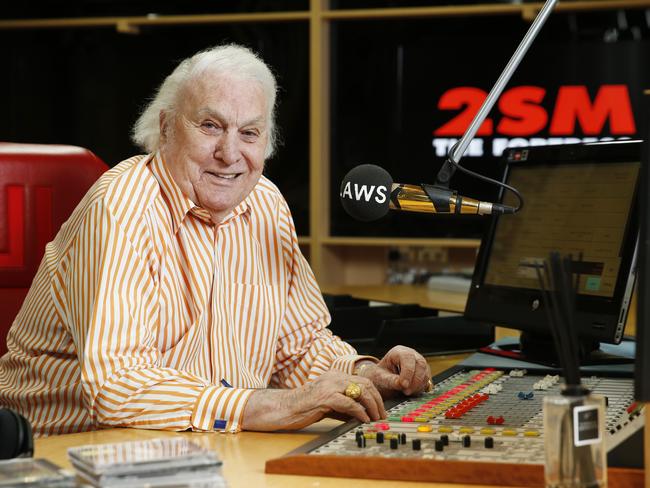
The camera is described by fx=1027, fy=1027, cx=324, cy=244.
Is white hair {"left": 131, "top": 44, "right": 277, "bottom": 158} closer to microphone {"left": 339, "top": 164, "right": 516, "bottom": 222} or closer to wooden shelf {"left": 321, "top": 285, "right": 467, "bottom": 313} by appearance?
microphone {"left": 339, "top": 164, "right": 516, "bottom": 222}

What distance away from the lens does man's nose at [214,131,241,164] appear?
1758mm

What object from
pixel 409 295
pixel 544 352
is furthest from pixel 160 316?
pixel 409 295

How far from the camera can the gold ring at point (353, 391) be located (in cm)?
138

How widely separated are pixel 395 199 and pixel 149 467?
0.71 meters

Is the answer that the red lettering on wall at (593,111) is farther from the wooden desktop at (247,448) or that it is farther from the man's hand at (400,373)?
the wooden desktop at (247,448)

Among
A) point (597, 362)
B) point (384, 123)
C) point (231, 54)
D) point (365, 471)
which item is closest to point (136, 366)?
point (365, 471)

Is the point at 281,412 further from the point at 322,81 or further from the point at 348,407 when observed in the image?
the point at 322,81

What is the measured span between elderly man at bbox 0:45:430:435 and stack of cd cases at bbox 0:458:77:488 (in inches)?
18.0

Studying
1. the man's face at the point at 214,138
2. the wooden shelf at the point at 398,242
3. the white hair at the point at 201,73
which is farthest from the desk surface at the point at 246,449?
the wooden shelf at the point at 398,242

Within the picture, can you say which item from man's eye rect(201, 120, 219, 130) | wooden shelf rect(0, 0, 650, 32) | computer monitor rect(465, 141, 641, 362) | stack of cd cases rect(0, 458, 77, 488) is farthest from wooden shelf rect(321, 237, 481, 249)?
stack of cd cases rect(0, 458, 77, 488)

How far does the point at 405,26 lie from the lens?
4.11 meters

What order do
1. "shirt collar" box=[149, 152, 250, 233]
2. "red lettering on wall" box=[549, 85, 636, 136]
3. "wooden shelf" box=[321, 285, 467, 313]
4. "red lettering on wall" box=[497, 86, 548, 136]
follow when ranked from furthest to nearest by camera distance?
"red lettering on wall" box=[497, 86, 548, 136]
"red lettering on wall" box=[549, 85, 636, 136]
"wooden shelf" box=[321, 285, 467, 313]
"shirt collar" box=[149, 152, 250, 233]

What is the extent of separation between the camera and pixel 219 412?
1.40 meters

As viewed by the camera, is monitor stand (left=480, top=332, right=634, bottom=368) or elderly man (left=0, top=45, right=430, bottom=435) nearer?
elderly man (left=0, top=45, right=430, bottom=435)
